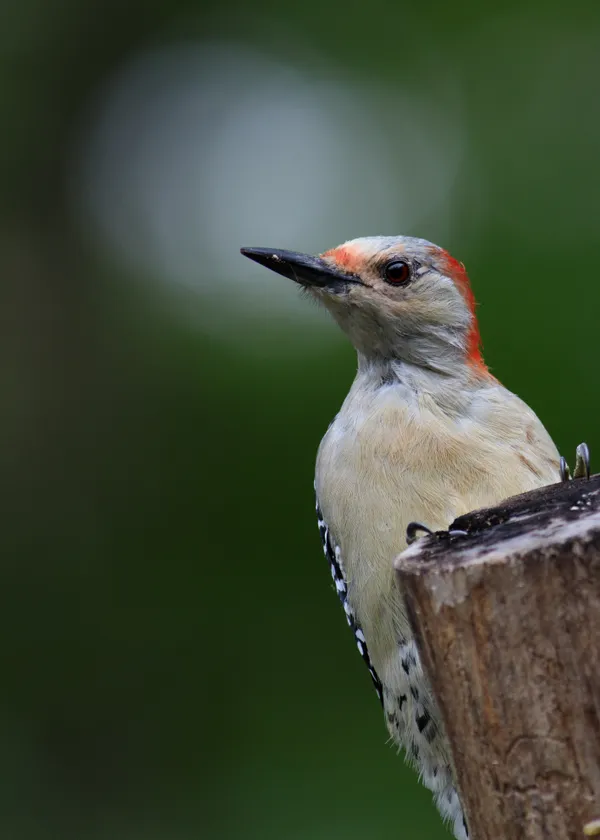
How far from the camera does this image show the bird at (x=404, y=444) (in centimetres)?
323

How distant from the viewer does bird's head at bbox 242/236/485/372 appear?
12.4ft

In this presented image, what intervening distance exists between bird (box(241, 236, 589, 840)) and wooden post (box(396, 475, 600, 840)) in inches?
38.6

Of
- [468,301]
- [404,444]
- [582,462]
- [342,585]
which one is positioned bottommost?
[342,585]

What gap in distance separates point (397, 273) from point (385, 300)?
6.1 inches

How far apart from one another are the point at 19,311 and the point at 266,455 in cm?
263

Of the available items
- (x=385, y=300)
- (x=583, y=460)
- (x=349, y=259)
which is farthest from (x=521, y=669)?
(x=349, y=259)

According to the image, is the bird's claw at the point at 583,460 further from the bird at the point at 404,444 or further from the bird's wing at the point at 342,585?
the bird's wing at the point at 342,585

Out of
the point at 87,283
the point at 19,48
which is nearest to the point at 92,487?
the point at 87,283

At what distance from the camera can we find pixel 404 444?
335 centimetres

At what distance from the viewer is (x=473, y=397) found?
11.8 feet

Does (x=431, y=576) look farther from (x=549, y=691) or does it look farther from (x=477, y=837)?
(x=477, y=837)

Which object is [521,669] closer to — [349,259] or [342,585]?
[342,585]

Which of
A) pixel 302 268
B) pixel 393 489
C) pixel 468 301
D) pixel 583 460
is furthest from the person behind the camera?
pixel 468 301

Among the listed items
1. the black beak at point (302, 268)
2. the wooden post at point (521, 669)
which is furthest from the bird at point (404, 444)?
the wooden post at point (521, 669)
